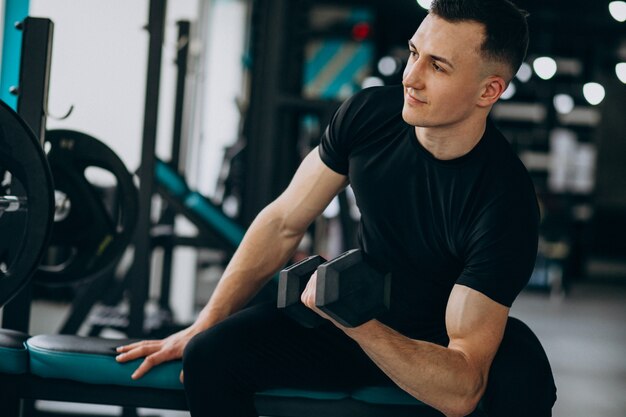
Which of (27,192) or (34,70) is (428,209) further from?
(34,70)

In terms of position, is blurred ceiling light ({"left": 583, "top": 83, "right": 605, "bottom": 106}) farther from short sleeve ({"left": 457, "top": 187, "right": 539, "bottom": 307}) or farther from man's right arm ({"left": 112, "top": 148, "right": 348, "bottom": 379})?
short sleeve ({"left": 457, "top": 187, "right": 539, "bottom": 307})

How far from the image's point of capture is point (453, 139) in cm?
181

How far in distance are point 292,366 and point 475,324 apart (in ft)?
1.35

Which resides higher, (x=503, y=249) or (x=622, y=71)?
(x=622, y=71)

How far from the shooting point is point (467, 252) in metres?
1.75

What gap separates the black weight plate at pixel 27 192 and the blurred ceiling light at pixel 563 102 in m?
9.80

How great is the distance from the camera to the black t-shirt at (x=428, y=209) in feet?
5.57

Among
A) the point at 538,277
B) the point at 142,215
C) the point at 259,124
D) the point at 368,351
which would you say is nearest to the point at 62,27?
the point at 259,124

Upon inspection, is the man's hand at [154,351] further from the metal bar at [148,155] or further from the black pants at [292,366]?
the metal bar at [148,155]

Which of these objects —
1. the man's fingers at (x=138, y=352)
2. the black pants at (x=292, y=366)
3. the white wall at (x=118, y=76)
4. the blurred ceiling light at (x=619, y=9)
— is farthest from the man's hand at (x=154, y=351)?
the blurred ceiling light at (x=619, y=9)

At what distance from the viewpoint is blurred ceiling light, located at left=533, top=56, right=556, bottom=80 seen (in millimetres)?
10156

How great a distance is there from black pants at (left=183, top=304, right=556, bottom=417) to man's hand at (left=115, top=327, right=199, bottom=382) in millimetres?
126

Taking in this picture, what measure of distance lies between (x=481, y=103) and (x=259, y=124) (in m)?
2.51

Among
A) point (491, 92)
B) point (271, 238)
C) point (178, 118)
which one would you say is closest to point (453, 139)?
point (491, 92)
